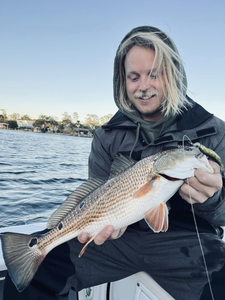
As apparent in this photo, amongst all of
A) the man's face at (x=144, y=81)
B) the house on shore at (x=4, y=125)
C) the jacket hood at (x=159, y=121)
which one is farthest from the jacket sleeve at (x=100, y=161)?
the house on shore at (x=4, y=125)

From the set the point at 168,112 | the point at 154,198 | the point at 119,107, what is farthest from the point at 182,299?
the point at 119,107

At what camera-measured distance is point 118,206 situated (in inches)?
102

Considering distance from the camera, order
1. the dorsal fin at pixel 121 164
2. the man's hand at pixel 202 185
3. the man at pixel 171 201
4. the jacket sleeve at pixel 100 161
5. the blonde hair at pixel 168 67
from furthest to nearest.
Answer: the jacket sleeve at pixel 100 161
the blonde hair at pixel 168 67
the dorsal fin at pixel 121 164
the man at pixel 171 201
the man's hand at pixel 202 185

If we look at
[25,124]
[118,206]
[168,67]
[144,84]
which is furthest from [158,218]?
[25,124]

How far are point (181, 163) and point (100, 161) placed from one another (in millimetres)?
1648

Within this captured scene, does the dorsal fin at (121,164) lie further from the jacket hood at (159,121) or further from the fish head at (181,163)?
the jacket hood at (159,121)

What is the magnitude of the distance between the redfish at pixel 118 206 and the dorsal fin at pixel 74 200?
1cm

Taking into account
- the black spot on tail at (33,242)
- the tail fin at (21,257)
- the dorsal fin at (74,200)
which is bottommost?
the tail fin at (21,257)

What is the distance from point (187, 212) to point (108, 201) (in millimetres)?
991

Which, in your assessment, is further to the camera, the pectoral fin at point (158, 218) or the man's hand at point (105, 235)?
the man's hand at point (105, 235)

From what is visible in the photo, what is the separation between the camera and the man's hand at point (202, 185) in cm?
218

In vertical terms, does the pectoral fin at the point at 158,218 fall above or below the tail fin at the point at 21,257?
above

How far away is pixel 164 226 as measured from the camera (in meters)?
2.44

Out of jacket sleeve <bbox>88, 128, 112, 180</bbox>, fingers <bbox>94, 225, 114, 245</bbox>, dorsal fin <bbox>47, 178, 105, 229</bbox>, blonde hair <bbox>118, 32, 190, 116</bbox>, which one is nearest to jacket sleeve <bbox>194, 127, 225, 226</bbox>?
fingers <bbox>94, 225, 114, 245</bbox>
